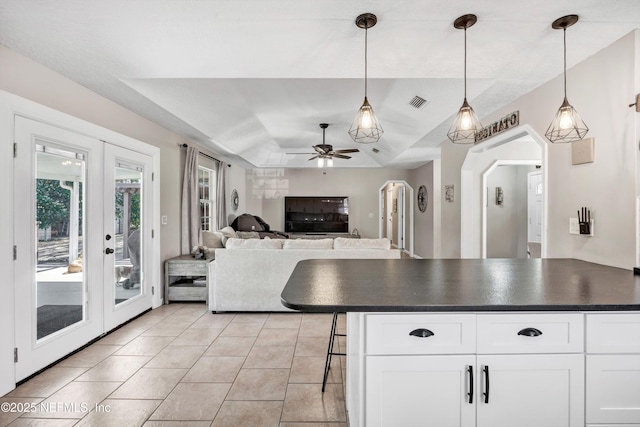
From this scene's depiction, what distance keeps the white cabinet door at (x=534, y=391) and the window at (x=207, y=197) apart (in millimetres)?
5455

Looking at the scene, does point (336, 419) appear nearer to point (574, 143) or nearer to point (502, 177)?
point (574, 143)

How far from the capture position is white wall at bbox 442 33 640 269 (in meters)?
1.93

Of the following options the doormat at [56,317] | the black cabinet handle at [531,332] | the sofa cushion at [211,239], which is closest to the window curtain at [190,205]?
the sofa cushion at [211,239]

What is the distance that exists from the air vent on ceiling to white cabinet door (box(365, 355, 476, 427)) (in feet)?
10.5

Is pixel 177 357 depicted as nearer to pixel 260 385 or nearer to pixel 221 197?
pixel 260 385

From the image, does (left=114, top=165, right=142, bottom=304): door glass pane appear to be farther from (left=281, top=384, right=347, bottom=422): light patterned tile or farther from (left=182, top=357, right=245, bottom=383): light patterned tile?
(left=281, top=384, right=347, bottom=422): light patterned tile

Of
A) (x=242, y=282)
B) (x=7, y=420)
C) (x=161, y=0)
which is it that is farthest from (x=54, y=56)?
(x=242, y=282)

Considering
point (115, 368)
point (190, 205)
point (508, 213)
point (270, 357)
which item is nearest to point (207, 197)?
point (190, 205)

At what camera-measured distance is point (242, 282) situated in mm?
3768

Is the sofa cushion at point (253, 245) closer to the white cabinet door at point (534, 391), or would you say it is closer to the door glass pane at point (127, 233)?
the door glass pane at point (127, 233)

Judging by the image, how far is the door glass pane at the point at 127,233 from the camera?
3.34m

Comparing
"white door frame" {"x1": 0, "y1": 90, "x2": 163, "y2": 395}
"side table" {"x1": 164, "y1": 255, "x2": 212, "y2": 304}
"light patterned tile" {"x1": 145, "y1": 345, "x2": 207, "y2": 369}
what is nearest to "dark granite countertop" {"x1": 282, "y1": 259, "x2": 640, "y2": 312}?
"light patterned tile" {"x1": 145, "y1": 345, "x2": 207, "y2": 369}

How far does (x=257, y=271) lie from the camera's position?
376cm

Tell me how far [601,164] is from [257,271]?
3.27 metres
